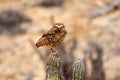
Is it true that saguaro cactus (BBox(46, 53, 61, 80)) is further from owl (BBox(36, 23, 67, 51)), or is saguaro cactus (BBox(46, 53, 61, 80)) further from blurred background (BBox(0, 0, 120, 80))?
blurred background (BBox(0, 0, 120, 80))

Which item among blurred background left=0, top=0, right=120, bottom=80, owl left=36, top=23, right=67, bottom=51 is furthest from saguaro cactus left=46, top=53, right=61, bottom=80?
blurred background left=0, top=0, right=120, bottom=80

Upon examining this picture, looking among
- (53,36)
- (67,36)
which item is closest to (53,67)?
(53,36)

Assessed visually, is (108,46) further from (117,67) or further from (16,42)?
(16,42)

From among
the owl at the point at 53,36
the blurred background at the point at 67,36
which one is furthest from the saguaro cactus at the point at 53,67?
the blurred background at the point at 67,36

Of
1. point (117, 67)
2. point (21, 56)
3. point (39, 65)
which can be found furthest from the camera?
point (21, 56)

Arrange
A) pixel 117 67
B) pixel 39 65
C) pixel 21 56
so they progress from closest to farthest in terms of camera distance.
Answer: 1. pixel 117 67
2. pixel 39 65
3. pixel 21 56

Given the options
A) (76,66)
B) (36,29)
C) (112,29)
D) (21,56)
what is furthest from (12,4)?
(76,66)

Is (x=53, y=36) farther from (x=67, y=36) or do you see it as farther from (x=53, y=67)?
(x=67, y=36)
